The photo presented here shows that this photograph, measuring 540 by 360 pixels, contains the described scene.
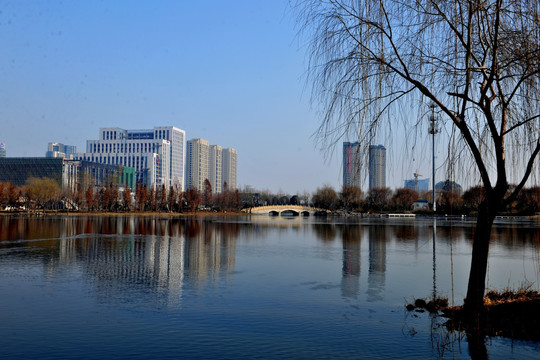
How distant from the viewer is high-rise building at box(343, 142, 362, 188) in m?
10.2

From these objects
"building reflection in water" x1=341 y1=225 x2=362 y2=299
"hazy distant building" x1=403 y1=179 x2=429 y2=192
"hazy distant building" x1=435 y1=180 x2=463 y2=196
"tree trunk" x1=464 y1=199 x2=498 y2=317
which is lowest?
"building reflection in water" x1=341 y1=225 x2=362 y2=299

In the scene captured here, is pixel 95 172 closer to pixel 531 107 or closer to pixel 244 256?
pixel 244 256

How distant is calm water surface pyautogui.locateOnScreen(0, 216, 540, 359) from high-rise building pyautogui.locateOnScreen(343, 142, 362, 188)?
2299mm

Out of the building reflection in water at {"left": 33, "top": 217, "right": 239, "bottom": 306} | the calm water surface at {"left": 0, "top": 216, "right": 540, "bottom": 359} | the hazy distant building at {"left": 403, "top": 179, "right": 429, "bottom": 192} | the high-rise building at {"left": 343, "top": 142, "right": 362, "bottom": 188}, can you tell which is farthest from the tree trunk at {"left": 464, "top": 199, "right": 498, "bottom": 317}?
the building reflection in water at {"left": 33, "top": 217, "right": 239, "bottom": 306}

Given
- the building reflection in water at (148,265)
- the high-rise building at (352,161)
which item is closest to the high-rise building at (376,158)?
the high-rise building at (352,161)

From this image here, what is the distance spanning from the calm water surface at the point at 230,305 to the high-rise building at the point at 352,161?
90.5 inches

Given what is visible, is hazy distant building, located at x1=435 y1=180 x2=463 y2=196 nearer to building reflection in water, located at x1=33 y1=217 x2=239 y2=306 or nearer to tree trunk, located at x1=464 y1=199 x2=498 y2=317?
tree trunk, located at x1=464 y1=199 x2=498 y2=317

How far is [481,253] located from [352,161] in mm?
3669

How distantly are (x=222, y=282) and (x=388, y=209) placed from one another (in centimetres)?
13091

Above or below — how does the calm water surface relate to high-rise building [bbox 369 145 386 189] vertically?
below

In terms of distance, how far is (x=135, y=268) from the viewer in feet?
68.8

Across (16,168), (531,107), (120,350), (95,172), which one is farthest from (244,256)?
(95,172)

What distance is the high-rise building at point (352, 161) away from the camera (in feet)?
33.4

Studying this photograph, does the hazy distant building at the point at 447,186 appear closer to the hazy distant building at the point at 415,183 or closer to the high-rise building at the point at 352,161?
the hazy distant building at the point at 415,183
